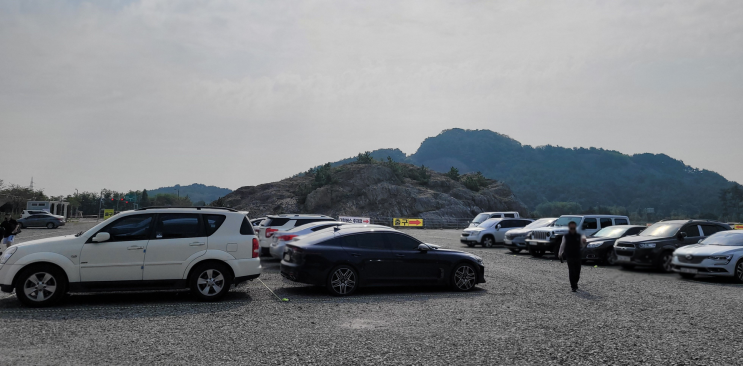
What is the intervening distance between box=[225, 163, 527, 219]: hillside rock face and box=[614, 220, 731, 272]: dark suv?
68772 mm

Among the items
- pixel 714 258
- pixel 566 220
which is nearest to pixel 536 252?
pixel 566 220

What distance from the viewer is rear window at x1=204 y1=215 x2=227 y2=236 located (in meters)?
10.4

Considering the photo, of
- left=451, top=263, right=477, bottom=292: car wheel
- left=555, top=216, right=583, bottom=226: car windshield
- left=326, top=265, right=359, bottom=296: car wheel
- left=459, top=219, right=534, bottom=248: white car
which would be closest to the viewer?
left=326, top=265, right=359, bottom=296: car wheel

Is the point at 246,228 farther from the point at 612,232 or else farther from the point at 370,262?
the point at 612,232

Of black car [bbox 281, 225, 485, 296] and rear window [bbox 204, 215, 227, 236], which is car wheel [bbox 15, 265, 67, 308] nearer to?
rear window [bbox 204, 215, 227, 236]

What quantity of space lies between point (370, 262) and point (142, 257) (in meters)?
4.55

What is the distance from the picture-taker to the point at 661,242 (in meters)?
16.8

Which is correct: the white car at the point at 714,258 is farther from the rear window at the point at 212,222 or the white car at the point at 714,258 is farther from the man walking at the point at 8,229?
the man walking at the point at 8,229

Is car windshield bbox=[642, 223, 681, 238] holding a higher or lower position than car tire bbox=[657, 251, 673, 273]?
higher

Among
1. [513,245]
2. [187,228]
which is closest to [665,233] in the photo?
[513,245]

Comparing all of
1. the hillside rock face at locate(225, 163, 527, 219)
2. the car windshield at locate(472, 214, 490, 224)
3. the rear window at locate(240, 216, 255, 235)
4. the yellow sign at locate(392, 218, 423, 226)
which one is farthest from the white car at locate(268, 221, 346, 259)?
the hillside rock face at locate(225, 163, 527, 219)

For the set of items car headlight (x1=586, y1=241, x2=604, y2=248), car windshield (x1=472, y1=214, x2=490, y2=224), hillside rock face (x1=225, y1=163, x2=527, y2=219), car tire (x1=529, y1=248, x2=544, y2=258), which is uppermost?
hillside rock face (x1=225, y1=163, x2=527, y2=219)

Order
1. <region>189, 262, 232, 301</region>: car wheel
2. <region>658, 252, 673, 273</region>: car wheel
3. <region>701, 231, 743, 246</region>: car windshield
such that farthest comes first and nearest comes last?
1. <region>658, 252, 673, 273</region>: car wheel
2. <region>701, 231, 743, 246</region>: car windshield
3. <region>189, 262, 232, 301</region>: car wheel

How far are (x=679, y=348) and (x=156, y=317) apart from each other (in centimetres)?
759
